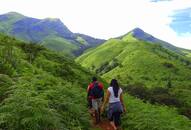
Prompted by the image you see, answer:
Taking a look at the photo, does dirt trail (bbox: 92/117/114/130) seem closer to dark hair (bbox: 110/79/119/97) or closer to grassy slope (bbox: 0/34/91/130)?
grassy slope (bbox: 0/34/91/130)

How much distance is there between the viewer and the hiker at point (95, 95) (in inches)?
826

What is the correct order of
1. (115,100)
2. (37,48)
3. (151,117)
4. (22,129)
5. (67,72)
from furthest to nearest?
(37,48), (67,72), (151,117), (115,100), (22,129)

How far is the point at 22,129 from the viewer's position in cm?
1222

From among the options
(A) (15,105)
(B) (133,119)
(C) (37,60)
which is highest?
(C) (37,60)

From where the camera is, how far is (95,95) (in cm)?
2108

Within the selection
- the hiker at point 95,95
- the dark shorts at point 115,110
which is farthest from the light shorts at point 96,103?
the dark shorts at point 115,110

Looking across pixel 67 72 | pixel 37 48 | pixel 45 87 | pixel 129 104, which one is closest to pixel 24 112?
pixel 45 87

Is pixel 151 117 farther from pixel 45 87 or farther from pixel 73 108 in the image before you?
pixel 45 87

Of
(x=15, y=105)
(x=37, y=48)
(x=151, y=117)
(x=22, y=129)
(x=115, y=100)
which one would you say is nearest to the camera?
(x=22, y=129)

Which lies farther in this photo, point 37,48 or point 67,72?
point 37,48

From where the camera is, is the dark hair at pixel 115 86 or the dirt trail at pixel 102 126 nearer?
the dark hair at pixel 115 86

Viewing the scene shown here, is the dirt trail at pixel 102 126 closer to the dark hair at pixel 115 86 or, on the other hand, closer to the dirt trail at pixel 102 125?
the dirt trail at pixel 102 125

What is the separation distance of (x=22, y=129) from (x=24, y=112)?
86 cm

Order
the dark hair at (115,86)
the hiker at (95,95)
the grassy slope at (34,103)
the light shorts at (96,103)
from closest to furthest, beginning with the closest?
1. the grassy slope at (34,103)
2. the dark hair at (115,86)
3. the hiker at (95,95)
4. the light shorts at (96,103)
